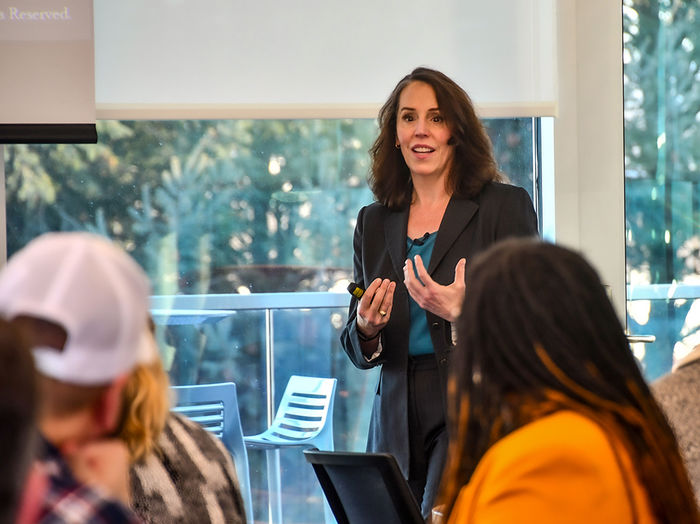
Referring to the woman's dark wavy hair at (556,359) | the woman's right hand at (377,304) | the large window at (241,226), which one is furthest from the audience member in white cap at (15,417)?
the large window at (241,226)

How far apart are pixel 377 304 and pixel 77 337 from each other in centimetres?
198

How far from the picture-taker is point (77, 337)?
0.95m

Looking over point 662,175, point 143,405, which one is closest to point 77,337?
point 143,405

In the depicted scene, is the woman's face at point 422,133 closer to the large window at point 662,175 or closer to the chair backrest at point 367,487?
the chair backrest at point 367,487

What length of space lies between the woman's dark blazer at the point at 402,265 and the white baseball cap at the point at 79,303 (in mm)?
1992

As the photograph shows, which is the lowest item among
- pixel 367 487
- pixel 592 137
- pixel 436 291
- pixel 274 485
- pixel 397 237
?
pixel 274 485

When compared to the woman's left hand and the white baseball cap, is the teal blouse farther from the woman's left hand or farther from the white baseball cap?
the white baseball cap

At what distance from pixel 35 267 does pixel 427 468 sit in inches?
84.3

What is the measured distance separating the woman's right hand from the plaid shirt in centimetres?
199

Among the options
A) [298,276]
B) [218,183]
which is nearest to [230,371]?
[298,276]

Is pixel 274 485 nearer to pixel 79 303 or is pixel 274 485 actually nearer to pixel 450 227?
pixel 450 227

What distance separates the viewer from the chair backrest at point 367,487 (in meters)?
2.16

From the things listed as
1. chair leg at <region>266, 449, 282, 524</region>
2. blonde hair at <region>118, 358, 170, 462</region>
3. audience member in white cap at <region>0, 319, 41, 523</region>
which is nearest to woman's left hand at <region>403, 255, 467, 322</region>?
blonde hair at <region>118, 358, 170, 462</region>

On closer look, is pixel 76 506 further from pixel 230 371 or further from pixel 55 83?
pixel 230 371
